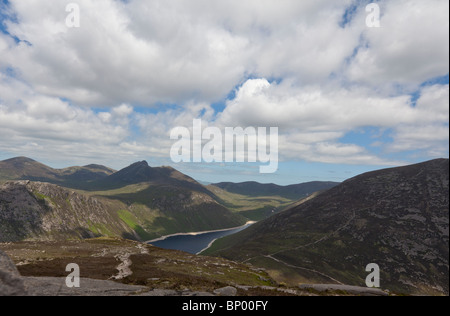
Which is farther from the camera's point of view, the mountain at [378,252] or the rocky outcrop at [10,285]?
the mountain at [378,252]

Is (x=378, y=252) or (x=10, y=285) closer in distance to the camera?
(x=10, y=285)

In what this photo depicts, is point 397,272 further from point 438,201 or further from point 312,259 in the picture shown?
point 438,201

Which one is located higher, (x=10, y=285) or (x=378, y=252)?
(x=10, y=285)

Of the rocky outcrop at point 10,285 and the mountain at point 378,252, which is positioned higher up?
the rocky outcrop at point 10,285

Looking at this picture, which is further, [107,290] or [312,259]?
[312,259]

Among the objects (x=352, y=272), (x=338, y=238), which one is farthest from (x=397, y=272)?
(x=338, y=238)

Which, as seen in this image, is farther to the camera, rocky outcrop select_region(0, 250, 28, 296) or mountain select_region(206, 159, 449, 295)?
mountain select_region(206, 159, 449, 295)

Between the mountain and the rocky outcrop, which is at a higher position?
the rocky outcrop
